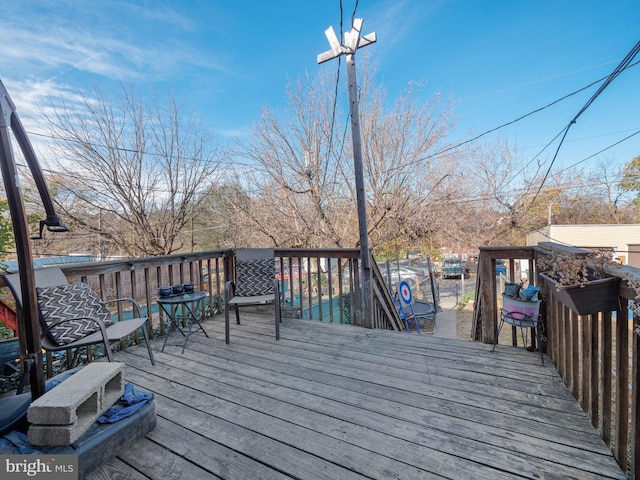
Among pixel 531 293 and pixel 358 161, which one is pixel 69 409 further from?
pixel 358 161

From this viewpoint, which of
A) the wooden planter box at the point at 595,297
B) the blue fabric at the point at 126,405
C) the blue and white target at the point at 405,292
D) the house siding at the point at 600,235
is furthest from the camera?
the house siding at the point at 600,235

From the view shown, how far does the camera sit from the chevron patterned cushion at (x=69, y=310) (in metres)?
2.02

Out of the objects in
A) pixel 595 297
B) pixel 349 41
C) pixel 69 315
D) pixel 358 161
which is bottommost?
pixel 69 315

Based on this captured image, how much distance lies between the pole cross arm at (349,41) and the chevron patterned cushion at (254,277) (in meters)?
2.66

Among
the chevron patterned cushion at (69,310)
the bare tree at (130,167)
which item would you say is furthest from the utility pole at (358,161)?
the bare tree at (130,167)

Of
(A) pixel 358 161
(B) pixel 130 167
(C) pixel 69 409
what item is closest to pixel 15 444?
(C) pixel 69 409

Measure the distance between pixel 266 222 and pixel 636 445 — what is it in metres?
8.64

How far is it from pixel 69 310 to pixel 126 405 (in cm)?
106

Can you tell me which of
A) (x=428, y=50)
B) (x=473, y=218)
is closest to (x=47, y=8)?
(x=428, y=50)

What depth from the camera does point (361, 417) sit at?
5.53 feet

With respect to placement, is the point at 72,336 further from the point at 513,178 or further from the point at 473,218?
the point at 513,178

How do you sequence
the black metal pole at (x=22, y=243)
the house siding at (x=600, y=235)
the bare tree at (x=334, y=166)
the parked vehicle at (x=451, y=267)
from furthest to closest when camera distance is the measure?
the parked vehicle at (x=451, y=267), the house siding at (x=600, y=235), the bare tree at (x=334, y=166), the black metal pole at (x=22, y=243)

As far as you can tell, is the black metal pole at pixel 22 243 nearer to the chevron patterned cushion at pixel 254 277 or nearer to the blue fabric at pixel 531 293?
the chevron patterned cushion at pixel 254 277

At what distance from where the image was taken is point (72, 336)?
6.70 feet
